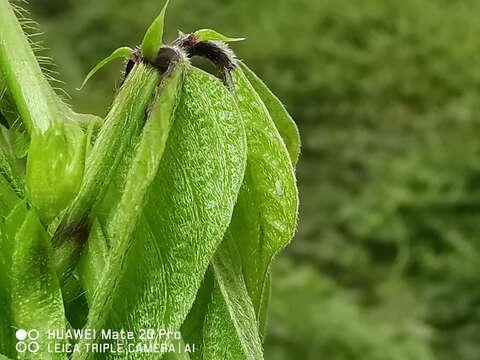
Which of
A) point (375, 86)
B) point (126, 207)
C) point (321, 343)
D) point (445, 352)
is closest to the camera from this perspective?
point (126, 207)

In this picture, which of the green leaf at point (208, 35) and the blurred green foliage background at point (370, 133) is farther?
the blurred green foliage background at point (370, 133)

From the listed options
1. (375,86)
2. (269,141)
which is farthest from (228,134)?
(375,86)

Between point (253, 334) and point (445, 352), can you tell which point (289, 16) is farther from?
point (253, 334)

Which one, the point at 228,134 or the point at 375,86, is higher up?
the point at 228,134

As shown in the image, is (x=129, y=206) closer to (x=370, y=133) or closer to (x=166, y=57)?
(x=166, y=57)

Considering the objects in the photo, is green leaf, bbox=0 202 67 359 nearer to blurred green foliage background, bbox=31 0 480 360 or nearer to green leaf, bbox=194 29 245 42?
green leaf, bbox=194 29 245 42

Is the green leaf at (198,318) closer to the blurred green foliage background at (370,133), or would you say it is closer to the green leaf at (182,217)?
the green leaf at (182,217)

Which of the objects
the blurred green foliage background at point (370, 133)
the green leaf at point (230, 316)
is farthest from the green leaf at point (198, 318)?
the blurred green foliage background at point (370, 133)
